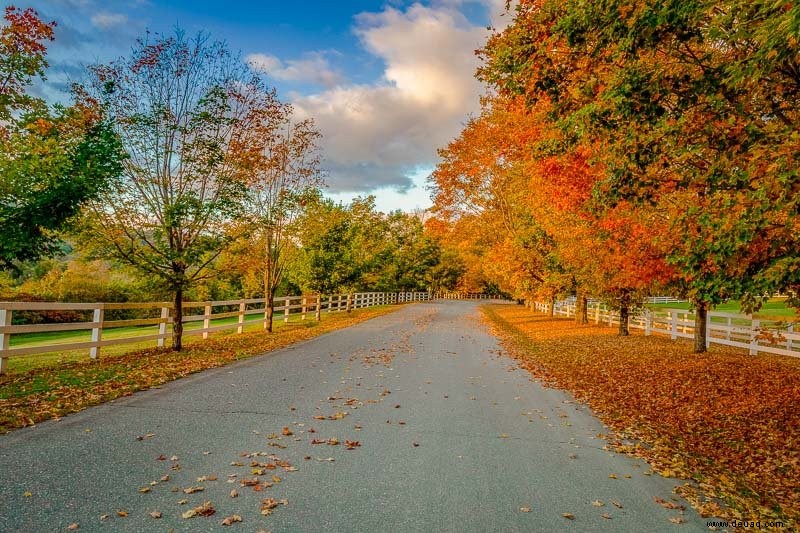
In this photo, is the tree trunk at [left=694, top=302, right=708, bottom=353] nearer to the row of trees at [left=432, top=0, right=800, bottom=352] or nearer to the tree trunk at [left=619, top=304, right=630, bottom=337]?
the tree trunk at [left=619, top=304, right=630, bottom=337]

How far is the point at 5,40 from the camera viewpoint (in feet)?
27.6

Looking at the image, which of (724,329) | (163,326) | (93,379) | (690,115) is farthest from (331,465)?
(724,329)

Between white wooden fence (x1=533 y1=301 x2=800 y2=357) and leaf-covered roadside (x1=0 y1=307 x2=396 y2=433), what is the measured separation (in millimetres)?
9140

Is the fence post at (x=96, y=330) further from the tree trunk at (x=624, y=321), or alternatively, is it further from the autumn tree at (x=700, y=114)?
the tree trunk at (x=624, y=321)

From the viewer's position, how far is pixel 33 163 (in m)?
7.93

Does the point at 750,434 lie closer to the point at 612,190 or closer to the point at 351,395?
the point at 612,190

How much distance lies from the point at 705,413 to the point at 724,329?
29.5ft

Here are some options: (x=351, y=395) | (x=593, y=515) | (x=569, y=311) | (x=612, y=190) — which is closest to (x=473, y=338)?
(x=351, y=395)

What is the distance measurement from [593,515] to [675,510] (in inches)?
30.6

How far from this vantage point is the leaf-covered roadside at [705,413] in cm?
477

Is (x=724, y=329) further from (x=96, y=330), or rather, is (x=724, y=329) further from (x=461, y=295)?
(x=461, y=295)

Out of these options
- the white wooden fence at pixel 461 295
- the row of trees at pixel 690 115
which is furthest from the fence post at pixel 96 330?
the white wooden fence at pixel 461 295

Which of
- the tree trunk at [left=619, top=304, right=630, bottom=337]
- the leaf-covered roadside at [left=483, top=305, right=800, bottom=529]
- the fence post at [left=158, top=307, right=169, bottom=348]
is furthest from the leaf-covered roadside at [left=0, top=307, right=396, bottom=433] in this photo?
the tree trunk at [left=619, top=304, right=630, bottom=337]

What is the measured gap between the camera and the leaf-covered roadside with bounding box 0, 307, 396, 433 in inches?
249
